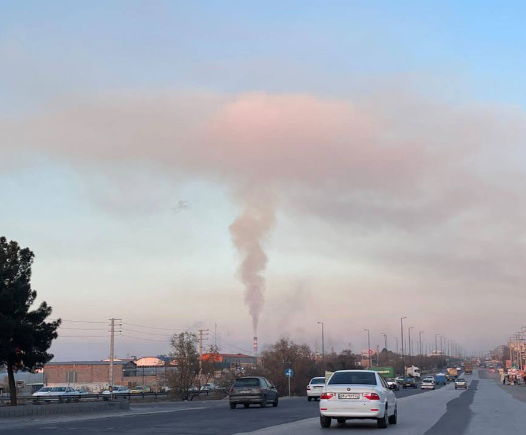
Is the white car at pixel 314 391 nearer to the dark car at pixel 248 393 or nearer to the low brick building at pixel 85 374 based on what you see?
the dark car at pixel 248 393

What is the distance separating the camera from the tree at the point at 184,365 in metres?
64.8

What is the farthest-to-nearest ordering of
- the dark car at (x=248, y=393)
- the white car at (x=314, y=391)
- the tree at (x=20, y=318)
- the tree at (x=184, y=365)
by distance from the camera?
the tree at (x=184, y=365) < the white car at (x=314, y=391) < the tree at (x=20, y=318) < the dark car at (x=248, y=393)

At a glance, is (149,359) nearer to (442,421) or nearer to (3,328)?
(3,328)

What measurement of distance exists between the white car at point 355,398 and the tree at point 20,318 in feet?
76.6

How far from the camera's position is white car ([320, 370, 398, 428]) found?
19.8 meters

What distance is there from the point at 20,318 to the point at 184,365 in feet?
93.2

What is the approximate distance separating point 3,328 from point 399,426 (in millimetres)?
24059

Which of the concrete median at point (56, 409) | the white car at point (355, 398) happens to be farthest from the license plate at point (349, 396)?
the concrete median at point (56, 409)

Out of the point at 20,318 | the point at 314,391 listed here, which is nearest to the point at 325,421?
the point at 20,318

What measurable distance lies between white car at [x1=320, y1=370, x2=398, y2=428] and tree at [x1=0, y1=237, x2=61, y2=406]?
2335 cm

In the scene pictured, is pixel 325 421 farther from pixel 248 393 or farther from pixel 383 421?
pixel 248 393

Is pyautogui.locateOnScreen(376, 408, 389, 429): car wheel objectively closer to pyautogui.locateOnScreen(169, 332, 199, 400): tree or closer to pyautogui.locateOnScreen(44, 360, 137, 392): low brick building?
pyautogui.locateOnScreen(169, 332, 199, 400): tree

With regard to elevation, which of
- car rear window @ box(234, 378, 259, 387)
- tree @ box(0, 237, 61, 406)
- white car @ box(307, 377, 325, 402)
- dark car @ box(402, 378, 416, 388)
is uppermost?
tree @ box(0, 237, 61, 406)

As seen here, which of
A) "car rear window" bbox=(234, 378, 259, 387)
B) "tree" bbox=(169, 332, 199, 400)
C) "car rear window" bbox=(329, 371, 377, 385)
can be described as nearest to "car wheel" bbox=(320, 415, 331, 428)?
"car rear window" bbox=(329, 371, 377, 385)
